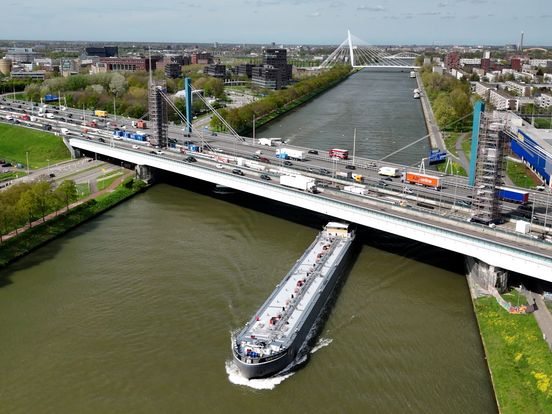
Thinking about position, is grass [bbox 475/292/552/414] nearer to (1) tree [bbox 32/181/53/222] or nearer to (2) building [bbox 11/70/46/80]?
(1) tree [bbox 32/181/53/222]

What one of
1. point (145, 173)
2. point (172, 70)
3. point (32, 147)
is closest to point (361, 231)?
point (145, 173)

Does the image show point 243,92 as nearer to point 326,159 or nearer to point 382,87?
point 382,87

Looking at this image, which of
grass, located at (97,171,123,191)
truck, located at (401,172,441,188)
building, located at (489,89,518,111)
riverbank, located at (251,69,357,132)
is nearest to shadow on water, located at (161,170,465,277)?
grass, located at (97,171,123,191)

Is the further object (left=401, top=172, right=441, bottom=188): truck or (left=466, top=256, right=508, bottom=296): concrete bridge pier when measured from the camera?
(left=401, top=172, right=441, bottom=188): truck

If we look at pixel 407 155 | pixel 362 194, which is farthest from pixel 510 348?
pixel 407 155

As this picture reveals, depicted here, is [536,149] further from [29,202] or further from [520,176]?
[29,202]

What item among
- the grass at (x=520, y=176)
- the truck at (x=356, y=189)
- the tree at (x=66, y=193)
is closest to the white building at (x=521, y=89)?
the grass at (x=520, y=176)

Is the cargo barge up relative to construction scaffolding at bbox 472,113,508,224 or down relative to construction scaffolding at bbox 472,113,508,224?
down
